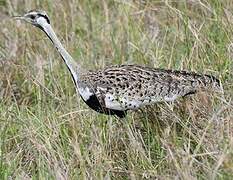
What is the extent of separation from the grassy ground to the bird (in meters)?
0.08

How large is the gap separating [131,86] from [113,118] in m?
0.31

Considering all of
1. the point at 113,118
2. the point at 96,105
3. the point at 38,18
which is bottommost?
the point at 113,118

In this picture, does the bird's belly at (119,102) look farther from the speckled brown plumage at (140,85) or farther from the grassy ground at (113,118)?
the grassy ground at (113,118)

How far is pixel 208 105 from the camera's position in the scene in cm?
399

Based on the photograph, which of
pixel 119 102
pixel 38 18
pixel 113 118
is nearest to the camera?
pixel 119 102

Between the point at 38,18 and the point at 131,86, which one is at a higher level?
the point at 38,18

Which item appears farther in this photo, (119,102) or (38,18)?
(38,18)

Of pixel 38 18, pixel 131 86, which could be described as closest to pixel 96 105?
pixel 131 86

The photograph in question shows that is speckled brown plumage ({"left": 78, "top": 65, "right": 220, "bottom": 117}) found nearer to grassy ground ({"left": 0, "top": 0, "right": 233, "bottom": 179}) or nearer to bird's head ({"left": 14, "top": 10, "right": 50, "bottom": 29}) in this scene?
grassy ground ({"left": 0, "top": 0, "right": 233, "bottom": 179})

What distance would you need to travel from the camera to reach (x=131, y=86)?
4.11 metres

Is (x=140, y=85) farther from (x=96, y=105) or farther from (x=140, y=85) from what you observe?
(x=96, y=105)

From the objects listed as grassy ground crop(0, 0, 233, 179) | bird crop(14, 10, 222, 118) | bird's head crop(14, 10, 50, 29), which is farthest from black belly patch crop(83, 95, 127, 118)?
bird's head crop(14, 10, 50, 29)

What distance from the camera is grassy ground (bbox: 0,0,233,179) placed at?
3.73 metres

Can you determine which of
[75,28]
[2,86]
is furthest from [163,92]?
[75,28]
